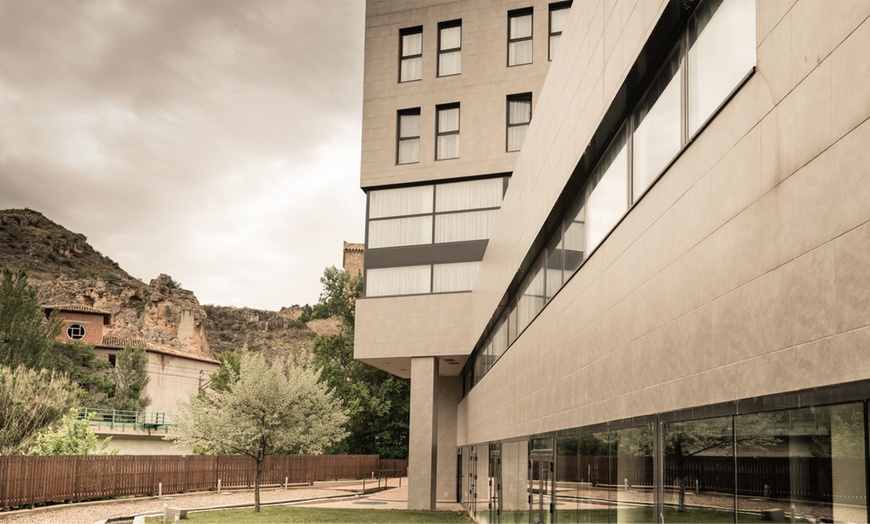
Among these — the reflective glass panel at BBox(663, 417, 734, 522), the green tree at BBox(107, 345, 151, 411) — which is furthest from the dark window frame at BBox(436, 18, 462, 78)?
the green tree at BBox(107, 345, 151, 411)

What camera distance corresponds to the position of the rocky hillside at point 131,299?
126875 millimetres

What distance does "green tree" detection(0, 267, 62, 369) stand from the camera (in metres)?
63.9

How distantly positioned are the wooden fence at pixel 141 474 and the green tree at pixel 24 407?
4487mm

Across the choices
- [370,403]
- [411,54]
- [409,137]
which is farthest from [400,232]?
[370,403]

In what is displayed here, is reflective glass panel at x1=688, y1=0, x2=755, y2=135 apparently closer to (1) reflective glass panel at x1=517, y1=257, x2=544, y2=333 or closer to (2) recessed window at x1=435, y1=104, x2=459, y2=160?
(1) reflective glass panel at x1=517, y1=257, x2=544, y2=333

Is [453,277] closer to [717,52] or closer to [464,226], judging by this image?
[464,226]

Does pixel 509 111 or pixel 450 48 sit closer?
pixel 509 111

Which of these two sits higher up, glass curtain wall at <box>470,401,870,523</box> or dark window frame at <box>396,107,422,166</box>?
dark window frame at <box>396,107,422,166</box>

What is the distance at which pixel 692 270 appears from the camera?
6.18m

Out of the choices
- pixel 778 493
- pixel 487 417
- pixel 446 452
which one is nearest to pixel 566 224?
pixel 778 493

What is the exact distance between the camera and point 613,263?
878 centimetres

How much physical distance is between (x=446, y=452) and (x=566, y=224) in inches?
1116

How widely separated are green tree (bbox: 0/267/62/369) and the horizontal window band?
40122mm

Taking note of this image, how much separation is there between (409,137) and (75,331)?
199ft
